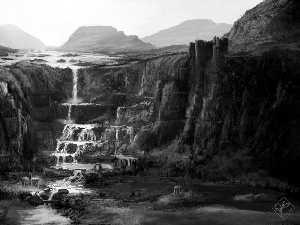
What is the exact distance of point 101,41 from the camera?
14638 centimetres

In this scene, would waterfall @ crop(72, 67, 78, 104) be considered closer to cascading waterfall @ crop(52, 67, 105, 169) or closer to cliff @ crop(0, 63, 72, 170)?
cliff @ crop(0, 63, 72, 170)

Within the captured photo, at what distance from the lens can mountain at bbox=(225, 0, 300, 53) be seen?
94088 mm

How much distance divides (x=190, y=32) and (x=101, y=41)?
23.6m

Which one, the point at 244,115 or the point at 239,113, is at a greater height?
the point at 239,113

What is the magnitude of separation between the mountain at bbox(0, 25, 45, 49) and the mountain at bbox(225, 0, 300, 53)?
59.5 m

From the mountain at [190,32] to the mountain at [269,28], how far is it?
3281 cm

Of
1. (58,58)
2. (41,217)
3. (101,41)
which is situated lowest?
(41,217)

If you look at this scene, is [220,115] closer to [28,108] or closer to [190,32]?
[28,108]

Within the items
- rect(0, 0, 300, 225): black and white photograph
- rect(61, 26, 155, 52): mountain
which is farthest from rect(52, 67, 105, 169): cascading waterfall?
rect(61, 26, 155, 52): mountain

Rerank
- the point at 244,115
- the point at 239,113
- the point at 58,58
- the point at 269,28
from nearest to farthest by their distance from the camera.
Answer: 1. the point at 244,115
2. the point at 239,113
3. the point at 269,28
4. the point at 58,58

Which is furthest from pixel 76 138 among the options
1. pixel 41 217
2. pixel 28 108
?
pixel 41 217

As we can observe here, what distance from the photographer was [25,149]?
269 ft

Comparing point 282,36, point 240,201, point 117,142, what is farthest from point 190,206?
point 282,36

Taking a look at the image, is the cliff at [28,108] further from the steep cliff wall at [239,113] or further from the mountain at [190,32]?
the mountain at [190,32]
